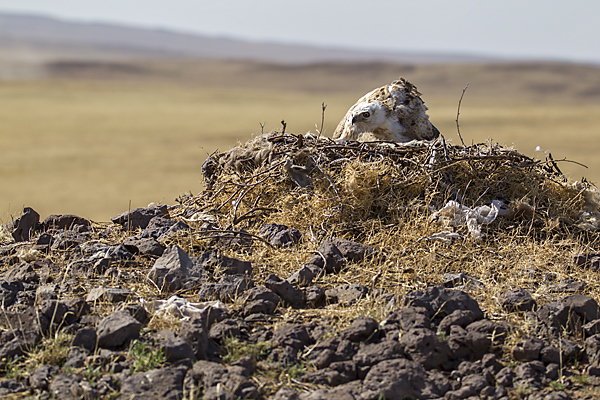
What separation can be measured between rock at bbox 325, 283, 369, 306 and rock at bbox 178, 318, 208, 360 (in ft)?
3.01

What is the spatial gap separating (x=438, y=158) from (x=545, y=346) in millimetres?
2524

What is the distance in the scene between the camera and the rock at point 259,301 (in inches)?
153

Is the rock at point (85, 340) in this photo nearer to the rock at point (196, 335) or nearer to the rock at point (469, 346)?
the rock at point (196, 335)

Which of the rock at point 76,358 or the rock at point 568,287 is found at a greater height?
the rock at point 568,287

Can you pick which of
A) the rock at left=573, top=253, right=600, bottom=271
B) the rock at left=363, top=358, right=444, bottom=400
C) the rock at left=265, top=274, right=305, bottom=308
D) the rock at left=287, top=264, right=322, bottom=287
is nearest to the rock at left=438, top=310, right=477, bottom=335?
the rock at left=363, top=358, right=444, bottom=400

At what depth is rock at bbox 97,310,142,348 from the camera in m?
3.47

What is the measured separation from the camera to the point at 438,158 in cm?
573

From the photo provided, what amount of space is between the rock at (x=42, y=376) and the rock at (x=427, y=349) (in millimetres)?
1834

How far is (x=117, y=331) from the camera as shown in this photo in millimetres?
3463

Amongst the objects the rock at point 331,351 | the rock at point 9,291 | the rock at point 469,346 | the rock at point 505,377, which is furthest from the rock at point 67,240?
the rock at point 505,377

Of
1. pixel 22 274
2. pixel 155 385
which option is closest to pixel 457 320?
pixel 155 385

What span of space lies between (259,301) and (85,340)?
102 centimetres

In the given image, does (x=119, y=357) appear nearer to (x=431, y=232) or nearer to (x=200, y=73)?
(x=431, y=232)

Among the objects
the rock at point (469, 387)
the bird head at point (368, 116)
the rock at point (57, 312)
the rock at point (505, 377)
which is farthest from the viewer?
the bird head at point (368, 116)
